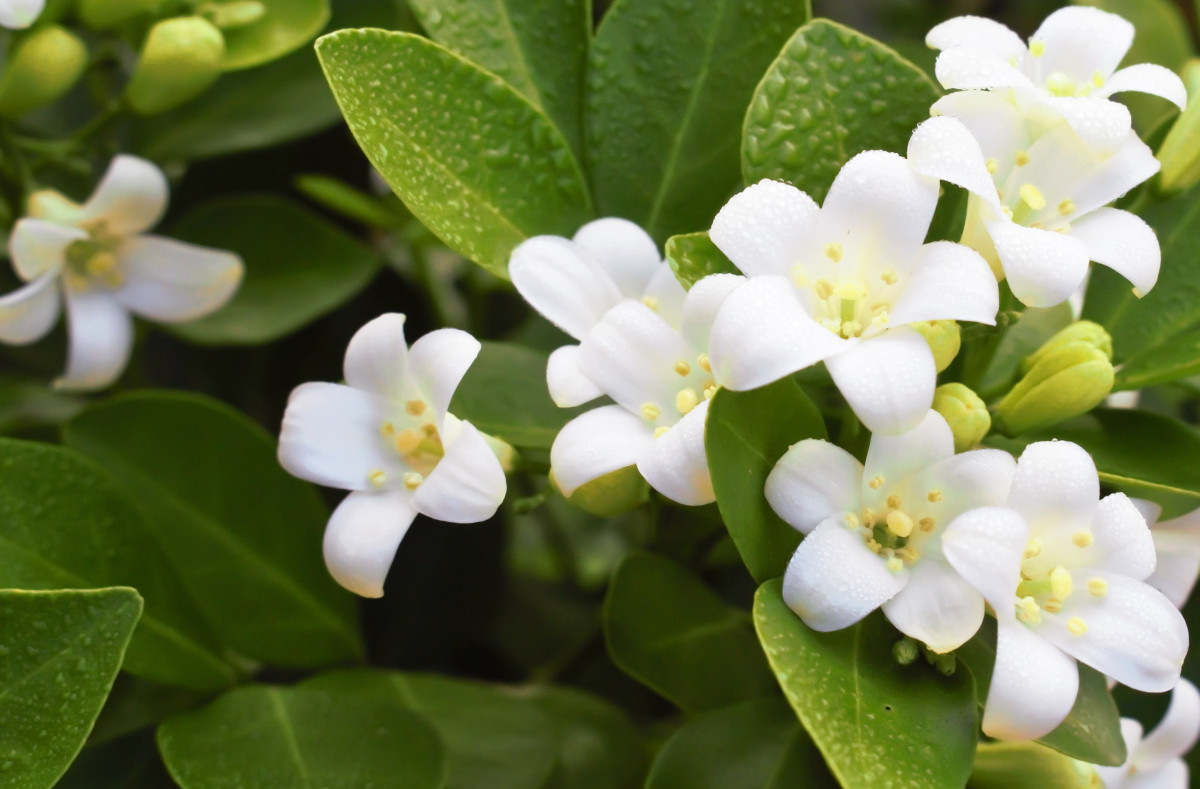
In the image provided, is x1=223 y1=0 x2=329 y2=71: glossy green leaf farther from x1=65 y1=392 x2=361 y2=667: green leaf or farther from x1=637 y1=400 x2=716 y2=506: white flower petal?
x1=637 y1=400 x2=716 y2=506: white flower petal

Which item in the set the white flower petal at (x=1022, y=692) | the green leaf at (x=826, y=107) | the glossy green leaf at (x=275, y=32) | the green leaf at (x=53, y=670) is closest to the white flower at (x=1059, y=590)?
the white flower petal at (x=1022, y=692)

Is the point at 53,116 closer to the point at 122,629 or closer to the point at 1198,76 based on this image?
the point at 122,629

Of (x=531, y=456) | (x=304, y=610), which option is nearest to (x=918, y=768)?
(x=531, y=456)

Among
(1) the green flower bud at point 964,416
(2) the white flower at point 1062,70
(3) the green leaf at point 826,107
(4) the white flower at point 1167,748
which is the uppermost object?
(2) the white flower at point 1062,70

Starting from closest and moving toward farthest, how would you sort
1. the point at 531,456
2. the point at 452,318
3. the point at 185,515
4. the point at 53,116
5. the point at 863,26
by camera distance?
the point at 531,456
the point at 185,515
the point at 53,116
the point at 452,318
the point at 863,26

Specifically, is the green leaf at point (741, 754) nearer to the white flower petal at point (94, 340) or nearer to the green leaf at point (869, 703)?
the green leaf at point (869, 703)

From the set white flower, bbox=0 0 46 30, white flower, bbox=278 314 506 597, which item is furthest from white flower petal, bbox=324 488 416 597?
white flower, bbox=0 0 46 30

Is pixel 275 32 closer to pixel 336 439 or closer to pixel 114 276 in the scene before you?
pixel 114 276
